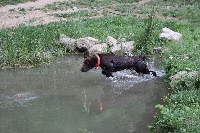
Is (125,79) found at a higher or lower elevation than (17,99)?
lower

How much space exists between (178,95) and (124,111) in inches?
46.4

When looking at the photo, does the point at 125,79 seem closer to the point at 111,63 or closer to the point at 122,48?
the point at 111,63

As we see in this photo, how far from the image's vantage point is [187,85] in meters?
8.01

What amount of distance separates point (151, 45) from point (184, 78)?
15.6ft

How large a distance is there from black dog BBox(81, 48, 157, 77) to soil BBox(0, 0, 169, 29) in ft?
28.7

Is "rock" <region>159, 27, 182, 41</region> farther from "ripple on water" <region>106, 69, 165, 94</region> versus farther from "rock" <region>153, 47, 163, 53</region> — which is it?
"ripple on water" <region>106, 69, 165, 94</region>

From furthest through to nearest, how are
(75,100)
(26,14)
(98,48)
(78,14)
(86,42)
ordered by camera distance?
(26,14) → (78,14) → (86,42) → (98,48) → (75,100)

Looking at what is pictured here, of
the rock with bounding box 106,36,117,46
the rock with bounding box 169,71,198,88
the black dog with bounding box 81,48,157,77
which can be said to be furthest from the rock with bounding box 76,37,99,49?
the rock with bounding box 169,71,198,88

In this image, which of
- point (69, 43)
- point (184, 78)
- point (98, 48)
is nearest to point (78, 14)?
point (69, 43)

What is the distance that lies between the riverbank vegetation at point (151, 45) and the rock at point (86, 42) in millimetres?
383

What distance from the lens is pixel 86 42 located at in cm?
1284

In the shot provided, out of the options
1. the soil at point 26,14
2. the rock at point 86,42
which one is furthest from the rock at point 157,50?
the soil at point 26,14

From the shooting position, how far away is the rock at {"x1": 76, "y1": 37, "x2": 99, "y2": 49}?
12781mm

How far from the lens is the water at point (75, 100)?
7016mm
